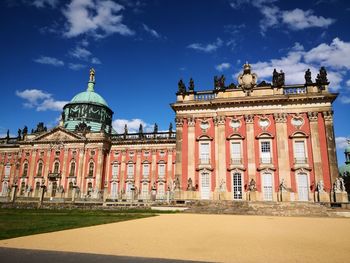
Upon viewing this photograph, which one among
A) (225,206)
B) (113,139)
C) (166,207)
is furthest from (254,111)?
(113,139)

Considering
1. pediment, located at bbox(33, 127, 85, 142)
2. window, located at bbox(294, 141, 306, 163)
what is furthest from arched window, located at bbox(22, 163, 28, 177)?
window, located at bbox(294, 141, 306, 163)

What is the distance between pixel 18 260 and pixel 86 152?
51.5 meters

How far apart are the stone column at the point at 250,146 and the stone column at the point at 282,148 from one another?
2732mm

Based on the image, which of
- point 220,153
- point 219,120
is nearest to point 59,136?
point 219,120

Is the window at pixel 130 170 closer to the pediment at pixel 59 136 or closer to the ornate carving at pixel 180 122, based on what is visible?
the pediment at pixel 59 136

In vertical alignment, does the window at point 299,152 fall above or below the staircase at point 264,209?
above

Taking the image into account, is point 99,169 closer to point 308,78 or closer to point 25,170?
point 25,170

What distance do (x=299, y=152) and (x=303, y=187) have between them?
421cm

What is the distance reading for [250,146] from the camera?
1399 inches

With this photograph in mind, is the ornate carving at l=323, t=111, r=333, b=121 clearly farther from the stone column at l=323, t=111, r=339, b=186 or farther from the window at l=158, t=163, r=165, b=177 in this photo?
the window at l=158, t=163, r=165, b=177

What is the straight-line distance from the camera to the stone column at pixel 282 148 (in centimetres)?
3381

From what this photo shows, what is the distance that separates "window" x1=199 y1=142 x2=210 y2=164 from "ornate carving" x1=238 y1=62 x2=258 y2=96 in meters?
8.86

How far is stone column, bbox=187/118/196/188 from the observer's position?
120 feet

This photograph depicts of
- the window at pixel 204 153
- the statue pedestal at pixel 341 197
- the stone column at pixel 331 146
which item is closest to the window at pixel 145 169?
the window at pixel 204 153
